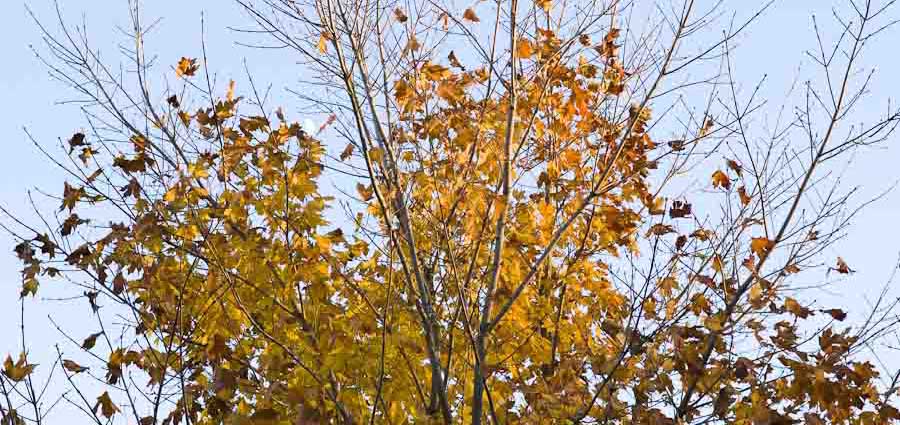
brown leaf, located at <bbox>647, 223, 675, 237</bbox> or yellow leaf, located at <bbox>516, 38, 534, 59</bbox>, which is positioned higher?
yellow leaf, located at <bbox>516, 38, 534, 59</bbox>

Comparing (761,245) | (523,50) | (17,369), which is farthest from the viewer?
(523,50)

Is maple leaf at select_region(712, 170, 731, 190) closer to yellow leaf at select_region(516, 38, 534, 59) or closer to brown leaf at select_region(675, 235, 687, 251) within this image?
brown leaf at select_region(675, 235, 687, 251)

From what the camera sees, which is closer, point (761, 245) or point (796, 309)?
point (796, 309)

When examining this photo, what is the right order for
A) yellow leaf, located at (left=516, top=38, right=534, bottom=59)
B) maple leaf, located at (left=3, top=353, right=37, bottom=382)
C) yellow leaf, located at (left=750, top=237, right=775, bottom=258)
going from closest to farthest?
maple leaf, located at (left=3, top=353, right=37, bottom=382) < yellow leaf, located at (left=750, top=237, right=775, bottom=258) < yellow leaf, located at (left=516, top=38, right=534, bottom=59)

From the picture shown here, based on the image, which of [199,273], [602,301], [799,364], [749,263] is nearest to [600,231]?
[602,301]

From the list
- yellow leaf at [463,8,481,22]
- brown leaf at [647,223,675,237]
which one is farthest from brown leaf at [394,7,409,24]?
brown leaf at [647,223,675,237]

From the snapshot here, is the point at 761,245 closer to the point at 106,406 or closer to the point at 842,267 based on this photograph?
the point at 842,267

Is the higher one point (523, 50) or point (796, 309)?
point (523, 50)

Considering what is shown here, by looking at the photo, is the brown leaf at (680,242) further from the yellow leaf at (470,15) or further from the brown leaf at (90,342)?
the brown leaf at (90,342)

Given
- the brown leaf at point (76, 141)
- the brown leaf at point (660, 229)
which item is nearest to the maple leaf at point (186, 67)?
the brown leaf at point (76, 141)

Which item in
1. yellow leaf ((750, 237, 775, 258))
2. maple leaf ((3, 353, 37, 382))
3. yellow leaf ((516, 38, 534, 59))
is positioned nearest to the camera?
maple leaf ((3, 353, 37, 382))

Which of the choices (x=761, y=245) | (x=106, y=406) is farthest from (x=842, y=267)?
(x=106, y=406)

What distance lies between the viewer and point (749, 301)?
5395 mm

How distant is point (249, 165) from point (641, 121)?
2.51 m
